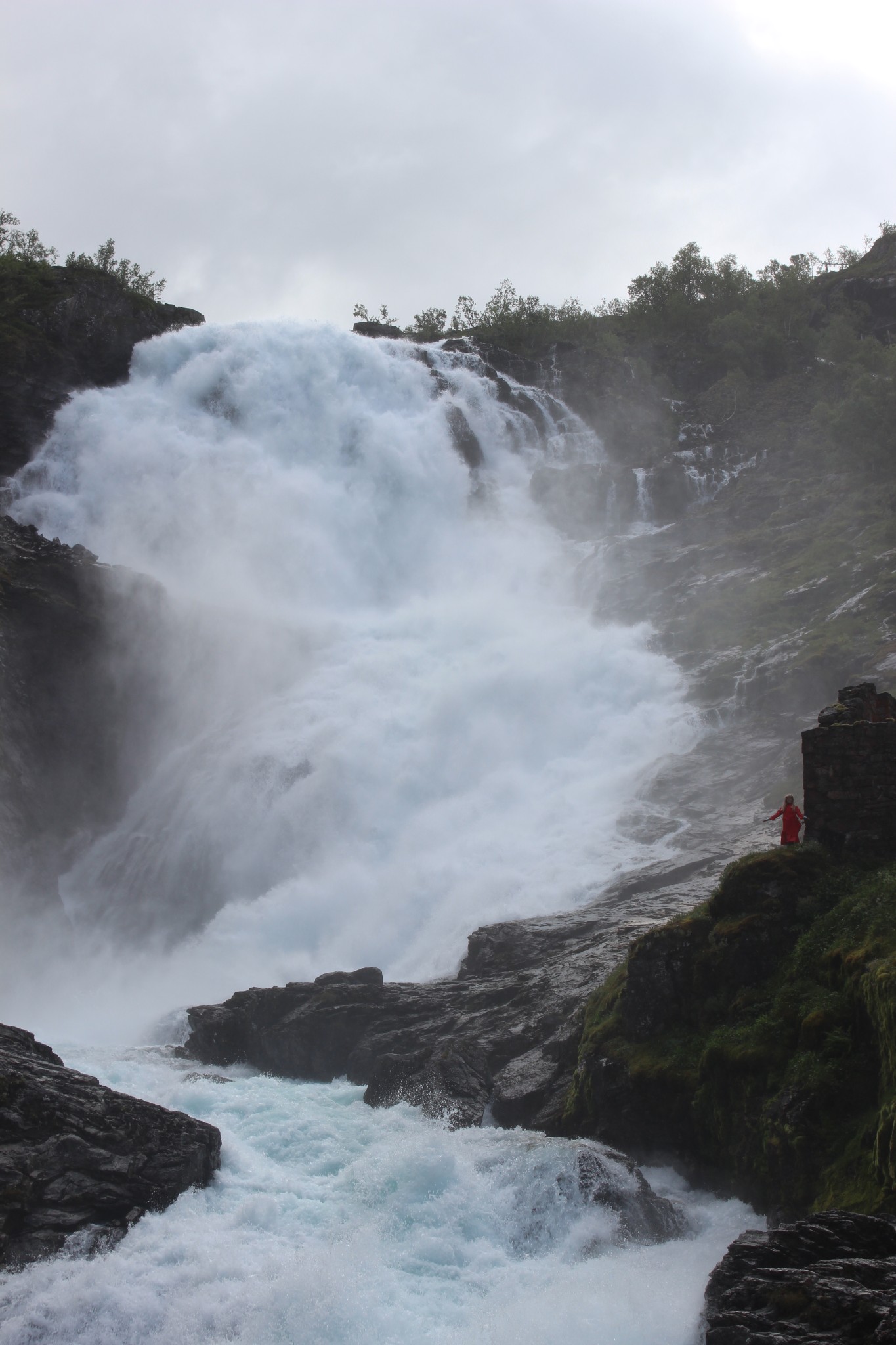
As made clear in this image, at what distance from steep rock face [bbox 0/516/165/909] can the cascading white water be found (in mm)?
1404

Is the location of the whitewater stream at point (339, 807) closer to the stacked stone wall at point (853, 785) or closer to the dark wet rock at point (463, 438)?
the dark wet rock at point (463, 438)

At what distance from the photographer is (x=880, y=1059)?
36.9ft

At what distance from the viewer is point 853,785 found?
14.5 metres

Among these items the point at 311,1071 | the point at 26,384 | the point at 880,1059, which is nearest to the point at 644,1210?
the point at 880,1059

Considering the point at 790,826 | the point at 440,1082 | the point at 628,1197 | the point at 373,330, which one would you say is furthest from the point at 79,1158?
the point at 373,330

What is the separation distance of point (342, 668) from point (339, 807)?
846 centimetres

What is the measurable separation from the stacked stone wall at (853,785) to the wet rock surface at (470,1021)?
20.5 feet

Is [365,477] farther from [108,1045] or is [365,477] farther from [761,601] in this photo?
[108,1045]

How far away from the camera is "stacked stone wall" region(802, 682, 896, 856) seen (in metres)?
14.4

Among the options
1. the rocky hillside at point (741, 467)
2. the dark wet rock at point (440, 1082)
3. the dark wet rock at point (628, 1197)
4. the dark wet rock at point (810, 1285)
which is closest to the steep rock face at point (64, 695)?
the dark wet rock at point (440, 1082)

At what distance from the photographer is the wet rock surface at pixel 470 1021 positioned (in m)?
17.8

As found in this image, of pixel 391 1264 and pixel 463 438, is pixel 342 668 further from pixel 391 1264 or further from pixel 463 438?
pixel 391 1264

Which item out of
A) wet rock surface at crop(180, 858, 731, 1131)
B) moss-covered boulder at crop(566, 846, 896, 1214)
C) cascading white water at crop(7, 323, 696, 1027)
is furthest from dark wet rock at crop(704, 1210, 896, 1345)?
cascading white water at crop(7, 323, 696, 1027)

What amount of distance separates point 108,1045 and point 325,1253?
1403cm
